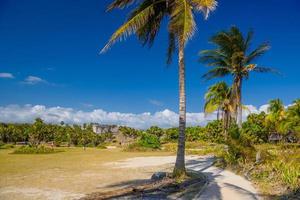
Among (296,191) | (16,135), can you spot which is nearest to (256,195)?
(296,191)

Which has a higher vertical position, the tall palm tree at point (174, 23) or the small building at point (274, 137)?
the tall palm tree at point (174, 23)

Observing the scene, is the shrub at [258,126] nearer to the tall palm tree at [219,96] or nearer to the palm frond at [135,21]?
the tall palm tree at [219,96]

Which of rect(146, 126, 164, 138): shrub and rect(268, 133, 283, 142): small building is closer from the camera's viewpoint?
rect(268, 133, 283, 142): small building

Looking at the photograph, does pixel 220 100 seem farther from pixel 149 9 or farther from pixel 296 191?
pixel 296 191

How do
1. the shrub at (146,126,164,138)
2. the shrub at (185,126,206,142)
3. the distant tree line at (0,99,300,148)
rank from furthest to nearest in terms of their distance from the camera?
the shrub at (146,126,164,138) → the shrub at (185,126,206,142) → the distant tree line at (0,99,300,148)

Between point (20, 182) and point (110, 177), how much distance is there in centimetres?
396

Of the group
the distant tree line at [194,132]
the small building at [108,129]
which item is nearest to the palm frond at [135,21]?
the distant tree line at [194,132]

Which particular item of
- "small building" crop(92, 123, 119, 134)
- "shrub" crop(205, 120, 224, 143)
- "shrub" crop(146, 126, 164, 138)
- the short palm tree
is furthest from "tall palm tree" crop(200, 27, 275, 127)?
"small building" crop(92, 123, 119, 134)

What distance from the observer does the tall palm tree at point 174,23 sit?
13.0 m

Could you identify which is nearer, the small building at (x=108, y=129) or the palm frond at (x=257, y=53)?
the palm frond at (x=257, y=53)

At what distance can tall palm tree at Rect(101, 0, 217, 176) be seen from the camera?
13.0m

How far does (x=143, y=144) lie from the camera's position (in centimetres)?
4203

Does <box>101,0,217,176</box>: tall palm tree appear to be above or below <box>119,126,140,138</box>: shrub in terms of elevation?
above

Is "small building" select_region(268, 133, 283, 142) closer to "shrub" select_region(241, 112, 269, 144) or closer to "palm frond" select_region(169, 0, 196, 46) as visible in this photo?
"shrub" select_region(241, 112, 269, 144)
